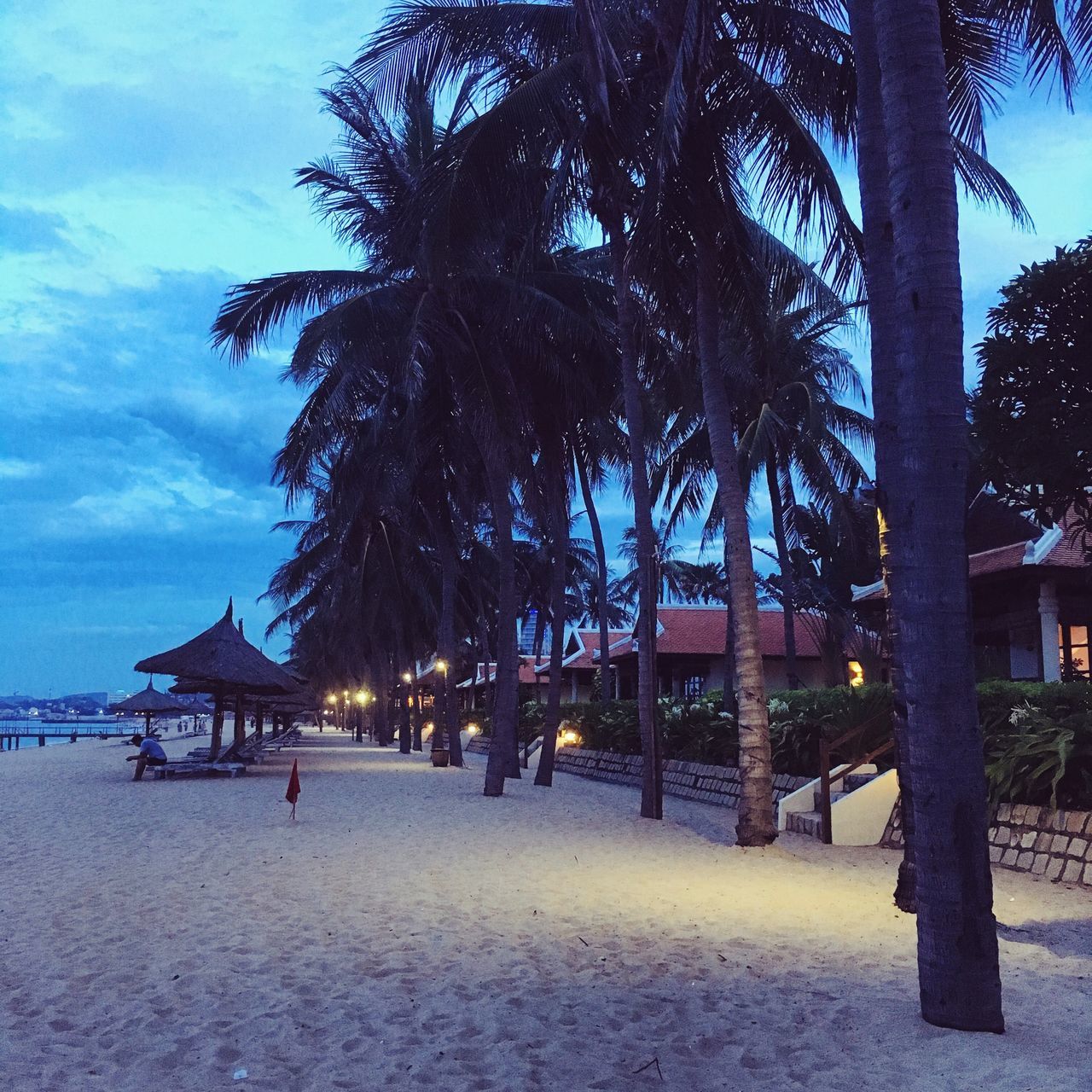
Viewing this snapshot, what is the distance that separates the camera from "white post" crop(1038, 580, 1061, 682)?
16.2m

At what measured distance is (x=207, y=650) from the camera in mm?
23750

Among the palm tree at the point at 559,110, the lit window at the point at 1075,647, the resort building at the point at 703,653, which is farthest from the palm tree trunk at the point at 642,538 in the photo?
the resort building at the point at 703,653

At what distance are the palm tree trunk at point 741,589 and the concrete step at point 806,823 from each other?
78 cm

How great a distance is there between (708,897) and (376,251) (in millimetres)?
13233

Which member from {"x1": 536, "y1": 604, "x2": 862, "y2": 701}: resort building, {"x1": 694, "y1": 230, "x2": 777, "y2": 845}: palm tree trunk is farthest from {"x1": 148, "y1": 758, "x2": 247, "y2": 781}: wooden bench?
{"x1": 694, "y1": 230, "x2": 777, "y2": 845}: palm tree trunk

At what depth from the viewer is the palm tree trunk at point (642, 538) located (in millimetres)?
13828

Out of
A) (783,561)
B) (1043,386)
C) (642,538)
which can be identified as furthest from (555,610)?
(1043,386)

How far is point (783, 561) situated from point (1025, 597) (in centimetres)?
640

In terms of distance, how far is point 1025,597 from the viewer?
18.2 metres

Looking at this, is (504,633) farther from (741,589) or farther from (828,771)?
(828,771)

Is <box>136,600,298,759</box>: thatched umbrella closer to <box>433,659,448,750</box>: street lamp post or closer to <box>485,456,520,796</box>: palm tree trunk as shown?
<box>433,659,448,750</box>: street lamp post

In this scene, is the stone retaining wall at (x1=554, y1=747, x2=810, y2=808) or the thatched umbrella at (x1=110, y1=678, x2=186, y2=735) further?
the thatched umbrella at (x1=110, y1=678, x2=186, y2=735)

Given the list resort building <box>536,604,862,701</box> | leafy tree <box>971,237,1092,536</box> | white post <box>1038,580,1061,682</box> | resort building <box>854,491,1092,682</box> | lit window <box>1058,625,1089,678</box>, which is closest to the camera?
leafy tree <box>971,237,1092,536</box>

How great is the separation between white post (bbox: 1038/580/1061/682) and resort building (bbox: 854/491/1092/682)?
0.04 ft
